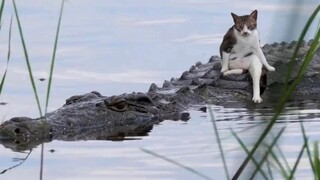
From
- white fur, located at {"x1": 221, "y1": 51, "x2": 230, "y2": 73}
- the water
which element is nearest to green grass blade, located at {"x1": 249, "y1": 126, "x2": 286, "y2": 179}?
the water

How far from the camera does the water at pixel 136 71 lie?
21.7 ft

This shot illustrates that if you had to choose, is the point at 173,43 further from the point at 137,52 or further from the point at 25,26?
the point at 25,26

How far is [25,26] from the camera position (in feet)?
46.7

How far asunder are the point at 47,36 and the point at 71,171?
710 cm

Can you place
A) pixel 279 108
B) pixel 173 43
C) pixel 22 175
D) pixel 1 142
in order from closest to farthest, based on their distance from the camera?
pixel 279 108 → pixel 22 175 → pixel 1 142 → pixel 173 43

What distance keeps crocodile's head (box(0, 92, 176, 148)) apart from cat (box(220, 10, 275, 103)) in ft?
3.04

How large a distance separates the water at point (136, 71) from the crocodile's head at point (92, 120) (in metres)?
0.24

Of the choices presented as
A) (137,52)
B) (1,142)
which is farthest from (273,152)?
(137,52)

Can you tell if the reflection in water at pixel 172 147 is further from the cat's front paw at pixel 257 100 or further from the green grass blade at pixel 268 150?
A: the green grass blade at pixel 268 150

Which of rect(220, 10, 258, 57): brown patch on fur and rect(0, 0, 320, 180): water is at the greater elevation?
rect(220, 10, 258, 57): brown patch on fur

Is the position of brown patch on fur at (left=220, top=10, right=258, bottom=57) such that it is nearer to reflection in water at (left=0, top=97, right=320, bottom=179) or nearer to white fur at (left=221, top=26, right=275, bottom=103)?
white fur at (left=221, top=26, right=275, bottom=103)

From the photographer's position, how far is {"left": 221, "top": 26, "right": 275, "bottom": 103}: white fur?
993 cm

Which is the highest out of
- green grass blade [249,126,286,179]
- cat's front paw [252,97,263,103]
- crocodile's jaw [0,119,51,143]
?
green grass blade [249,126,286,179]

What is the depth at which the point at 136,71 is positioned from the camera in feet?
39.0
